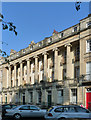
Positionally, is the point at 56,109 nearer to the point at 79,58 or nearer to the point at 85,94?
the point at 85,94

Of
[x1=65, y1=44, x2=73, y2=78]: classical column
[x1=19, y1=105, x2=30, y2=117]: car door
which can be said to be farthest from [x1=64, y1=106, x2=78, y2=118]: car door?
[x1=65, y1=44, x2=73, y2=78]: classical column

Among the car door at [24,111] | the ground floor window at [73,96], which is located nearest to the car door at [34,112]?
the car door at [24,111]

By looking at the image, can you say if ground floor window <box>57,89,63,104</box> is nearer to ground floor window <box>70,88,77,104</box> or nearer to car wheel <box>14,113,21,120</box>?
ground floor window <box>70,88,77,104</box>

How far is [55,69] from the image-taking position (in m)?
41.0

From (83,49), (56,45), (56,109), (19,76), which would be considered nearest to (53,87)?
(56,45)

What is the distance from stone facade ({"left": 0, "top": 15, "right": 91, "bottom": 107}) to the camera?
112ft

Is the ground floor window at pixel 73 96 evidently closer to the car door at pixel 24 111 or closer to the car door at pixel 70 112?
the car door at pixel 24 111

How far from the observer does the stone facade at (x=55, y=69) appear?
3406cm

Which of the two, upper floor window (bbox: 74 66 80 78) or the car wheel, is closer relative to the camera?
the car wheel

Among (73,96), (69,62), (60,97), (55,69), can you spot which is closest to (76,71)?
(69,62)

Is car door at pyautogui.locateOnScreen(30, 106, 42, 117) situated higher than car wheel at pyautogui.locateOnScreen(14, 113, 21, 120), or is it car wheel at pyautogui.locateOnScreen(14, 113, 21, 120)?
car door at pyautogui.locateOnScreen(30, 106, 42, 117)

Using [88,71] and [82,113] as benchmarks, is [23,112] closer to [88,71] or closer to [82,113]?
[82,113]

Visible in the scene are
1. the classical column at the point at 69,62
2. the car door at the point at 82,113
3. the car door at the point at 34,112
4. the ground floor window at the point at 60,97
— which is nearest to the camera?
the car door at the point at 82,113

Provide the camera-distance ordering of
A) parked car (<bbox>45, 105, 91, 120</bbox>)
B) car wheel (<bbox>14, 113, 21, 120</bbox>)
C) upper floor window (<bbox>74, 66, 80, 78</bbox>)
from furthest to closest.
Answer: upper floor window (<bbox>74, 66, 80, 78</bbox>) < car wheel (<bbox>14, 113, 21, 120</bbox>) < parked car (<bbox>45, 105, 91, 120</bbox>)
